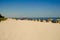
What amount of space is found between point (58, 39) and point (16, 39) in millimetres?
2023

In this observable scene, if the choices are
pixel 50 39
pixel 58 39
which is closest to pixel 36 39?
pixel 50 39

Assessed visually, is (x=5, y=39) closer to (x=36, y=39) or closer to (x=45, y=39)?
(x=36, y=39)

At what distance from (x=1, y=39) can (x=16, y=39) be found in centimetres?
72

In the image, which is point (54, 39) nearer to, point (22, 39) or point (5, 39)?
point (22, 39)

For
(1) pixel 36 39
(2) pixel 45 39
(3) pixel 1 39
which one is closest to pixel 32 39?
(1) pixel 36 39

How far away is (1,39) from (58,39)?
2.74 meters

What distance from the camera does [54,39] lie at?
5.62 metres

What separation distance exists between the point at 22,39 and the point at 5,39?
2.67ft

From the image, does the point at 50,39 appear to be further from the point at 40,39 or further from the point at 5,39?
the point at 5,39

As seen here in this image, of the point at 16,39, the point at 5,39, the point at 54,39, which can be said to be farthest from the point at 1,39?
the point at 54,39

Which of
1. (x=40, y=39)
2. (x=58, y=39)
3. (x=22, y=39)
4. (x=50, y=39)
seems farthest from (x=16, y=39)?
(x=58, y=39)

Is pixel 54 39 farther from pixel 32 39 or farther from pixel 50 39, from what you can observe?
pixel 32 39

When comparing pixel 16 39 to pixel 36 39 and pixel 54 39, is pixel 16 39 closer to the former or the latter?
pixel 36 39

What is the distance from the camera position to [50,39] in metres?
5.62
